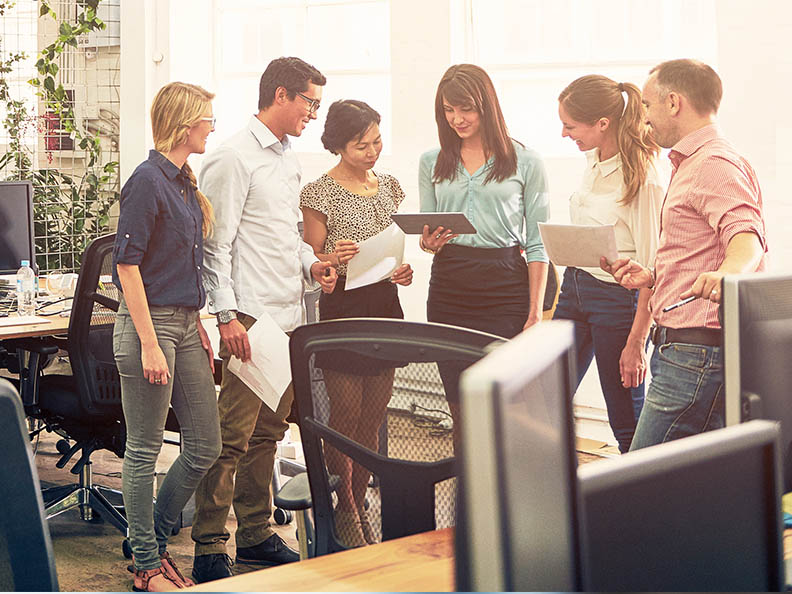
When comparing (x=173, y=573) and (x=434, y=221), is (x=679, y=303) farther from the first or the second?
(x=173, y=573)

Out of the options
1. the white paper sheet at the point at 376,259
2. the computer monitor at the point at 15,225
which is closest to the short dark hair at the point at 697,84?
the white paper sheet at the point at 376,259

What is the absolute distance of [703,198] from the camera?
211cm

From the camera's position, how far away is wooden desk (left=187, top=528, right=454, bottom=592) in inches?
50.4

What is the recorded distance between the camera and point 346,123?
10.3 feet

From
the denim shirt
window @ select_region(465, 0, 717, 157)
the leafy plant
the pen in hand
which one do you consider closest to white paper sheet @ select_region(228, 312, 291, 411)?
the denim shirt

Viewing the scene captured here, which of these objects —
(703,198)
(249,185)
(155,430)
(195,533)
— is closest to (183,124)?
(249,185)

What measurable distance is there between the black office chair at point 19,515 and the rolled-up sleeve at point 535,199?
7.39 ft

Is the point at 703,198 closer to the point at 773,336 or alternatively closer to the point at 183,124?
the point at 773,336

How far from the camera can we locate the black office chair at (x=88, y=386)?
129 inches

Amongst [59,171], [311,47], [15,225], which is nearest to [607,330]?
[15,225]

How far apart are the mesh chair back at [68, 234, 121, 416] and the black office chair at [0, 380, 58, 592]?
2.30m

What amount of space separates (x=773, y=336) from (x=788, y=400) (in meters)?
0.12

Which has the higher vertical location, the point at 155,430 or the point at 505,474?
the point at 505,474

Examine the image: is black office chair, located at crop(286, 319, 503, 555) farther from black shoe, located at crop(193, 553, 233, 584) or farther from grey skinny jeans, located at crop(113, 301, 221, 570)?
black shoe, located at crop(193, 553, 233, 584)
